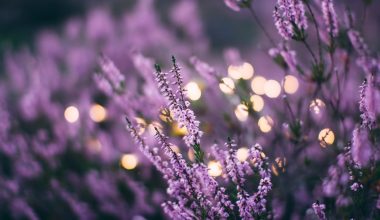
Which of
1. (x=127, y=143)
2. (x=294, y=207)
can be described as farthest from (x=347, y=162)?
(x=127, y=143)

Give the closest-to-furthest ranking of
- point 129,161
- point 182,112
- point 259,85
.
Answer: point 182,112 → point 129,161 → point 259,85

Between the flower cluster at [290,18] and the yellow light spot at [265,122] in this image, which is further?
the yellow light spot at [265,122]

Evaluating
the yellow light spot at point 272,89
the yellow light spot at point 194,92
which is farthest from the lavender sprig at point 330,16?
the yellow light spot at point 272,89

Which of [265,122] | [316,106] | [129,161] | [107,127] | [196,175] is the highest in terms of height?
[107,127]

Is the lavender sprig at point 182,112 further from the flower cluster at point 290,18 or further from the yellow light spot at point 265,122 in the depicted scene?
the yellow light spot at point 265,122

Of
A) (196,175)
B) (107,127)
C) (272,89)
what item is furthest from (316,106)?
(272,89)

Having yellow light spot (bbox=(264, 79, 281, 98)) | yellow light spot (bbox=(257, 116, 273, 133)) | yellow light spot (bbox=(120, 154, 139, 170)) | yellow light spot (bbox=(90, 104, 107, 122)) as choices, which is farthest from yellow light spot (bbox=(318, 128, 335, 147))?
yellow light spot (bbox=(90, 104, 107, 122))

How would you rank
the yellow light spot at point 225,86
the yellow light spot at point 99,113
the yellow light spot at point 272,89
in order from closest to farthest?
the yellow light spot at point 225,86, the yellow light spot at point 99,113, the yellow light spot at point 272,89

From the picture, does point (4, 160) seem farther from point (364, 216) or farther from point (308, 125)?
point (364, 216)

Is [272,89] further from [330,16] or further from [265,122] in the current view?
[330,16]

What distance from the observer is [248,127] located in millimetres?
3967

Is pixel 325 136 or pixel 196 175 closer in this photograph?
pixel 196 175

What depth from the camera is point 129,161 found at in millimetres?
4387

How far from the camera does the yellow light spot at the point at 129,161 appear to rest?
4.28 m
